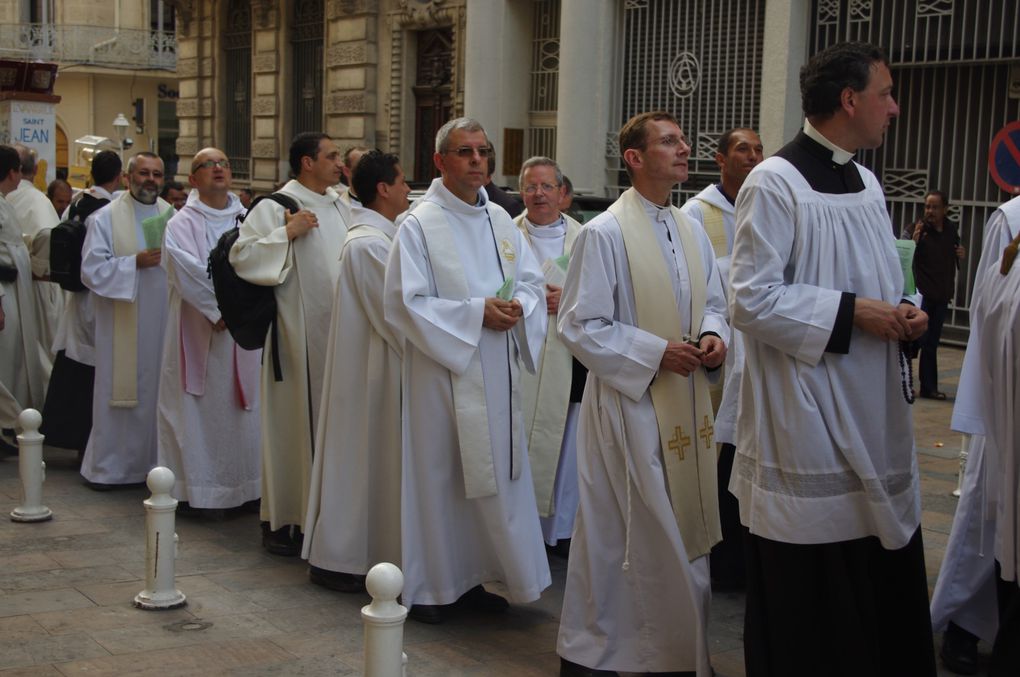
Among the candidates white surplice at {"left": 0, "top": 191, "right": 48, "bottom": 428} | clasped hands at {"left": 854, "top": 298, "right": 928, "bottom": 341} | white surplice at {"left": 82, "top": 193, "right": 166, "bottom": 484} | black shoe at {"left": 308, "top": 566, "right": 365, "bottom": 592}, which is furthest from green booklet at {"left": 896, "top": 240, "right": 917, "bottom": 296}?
white surplice at {"left": 0, "top": 191, "right": 48, "bottom": 428}

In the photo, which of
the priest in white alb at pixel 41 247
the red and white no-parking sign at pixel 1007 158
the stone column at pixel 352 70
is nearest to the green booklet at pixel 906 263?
the priest in white alb at pixel 41 247

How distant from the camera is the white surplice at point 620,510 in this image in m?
4.82

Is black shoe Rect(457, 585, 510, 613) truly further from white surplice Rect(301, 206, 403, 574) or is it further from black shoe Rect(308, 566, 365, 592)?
black shoe Rect(308, 566, 365, 592)

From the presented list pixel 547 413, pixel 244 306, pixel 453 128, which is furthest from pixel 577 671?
pixel 244 306

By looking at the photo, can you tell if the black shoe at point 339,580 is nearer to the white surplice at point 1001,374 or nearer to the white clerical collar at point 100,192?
the white surplice at point 1001,374

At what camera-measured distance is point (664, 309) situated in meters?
5.02

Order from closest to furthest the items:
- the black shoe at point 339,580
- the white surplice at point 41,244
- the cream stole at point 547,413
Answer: the black shoe at point 339,580, the cream stole at point 547,413, the white surplice at point 41,244

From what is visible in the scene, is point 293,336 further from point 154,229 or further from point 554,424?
point 154,229

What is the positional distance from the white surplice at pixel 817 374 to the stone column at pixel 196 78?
83.2 ft

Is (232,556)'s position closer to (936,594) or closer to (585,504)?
(585,504)

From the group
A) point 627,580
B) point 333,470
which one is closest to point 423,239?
point 333,470

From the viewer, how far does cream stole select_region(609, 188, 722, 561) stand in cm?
490

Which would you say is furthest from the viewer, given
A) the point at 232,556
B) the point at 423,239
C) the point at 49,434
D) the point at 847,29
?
the point at 847,29

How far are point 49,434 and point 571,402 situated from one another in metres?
4.04
